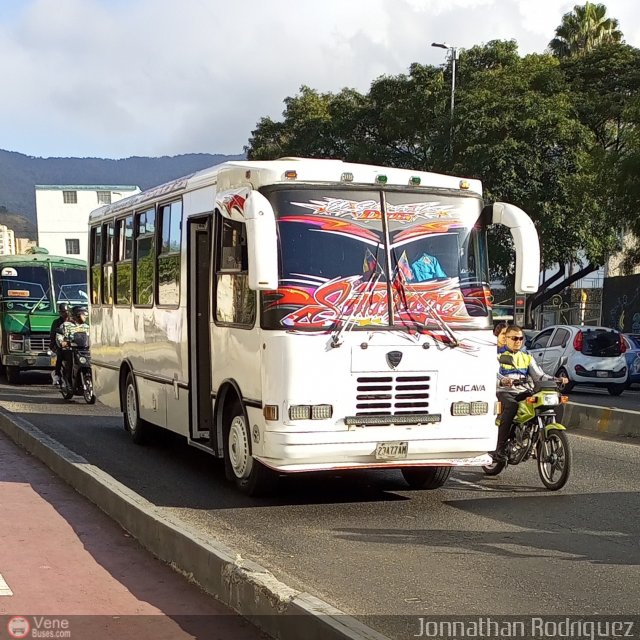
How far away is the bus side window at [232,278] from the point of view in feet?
30.3

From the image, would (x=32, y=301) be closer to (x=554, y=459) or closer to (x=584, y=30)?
(x=554, y=459)

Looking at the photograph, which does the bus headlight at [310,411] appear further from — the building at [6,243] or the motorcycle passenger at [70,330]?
the building at [6,243]

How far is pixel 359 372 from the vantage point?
29.0ft

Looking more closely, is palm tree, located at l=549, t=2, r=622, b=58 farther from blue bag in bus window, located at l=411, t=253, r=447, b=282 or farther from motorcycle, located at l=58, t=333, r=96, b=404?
blue bag in bus window, located at l=411, t=253, r=447, b=282

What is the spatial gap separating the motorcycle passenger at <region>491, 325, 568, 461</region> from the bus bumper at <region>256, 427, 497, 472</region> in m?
1.37

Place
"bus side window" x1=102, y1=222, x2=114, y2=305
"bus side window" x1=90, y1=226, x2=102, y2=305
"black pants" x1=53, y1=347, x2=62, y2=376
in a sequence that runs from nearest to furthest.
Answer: "bus side window" x1=102, y1=222, x2=114, y2=305 → "bus side window" x1=90, y1=226, x2=102, y2=305 → "black pants" x1=53, y1=347, x2=62, y2=376

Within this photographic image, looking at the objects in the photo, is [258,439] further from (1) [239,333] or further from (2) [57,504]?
(2) [57,504]

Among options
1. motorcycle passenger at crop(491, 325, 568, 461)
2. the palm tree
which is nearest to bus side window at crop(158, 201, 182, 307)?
motorcycle passenger at crop(491, 325, 568, 461)

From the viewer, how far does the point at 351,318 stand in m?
8.88

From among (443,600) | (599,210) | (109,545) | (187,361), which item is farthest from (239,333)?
(599,210)

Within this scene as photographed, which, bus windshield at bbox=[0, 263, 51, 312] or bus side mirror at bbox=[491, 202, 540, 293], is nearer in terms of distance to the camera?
bus side mirror at bbox=[491, 202, 540, 293]

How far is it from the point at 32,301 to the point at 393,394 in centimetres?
1683

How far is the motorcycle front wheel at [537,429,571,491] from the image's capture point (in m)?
9.80

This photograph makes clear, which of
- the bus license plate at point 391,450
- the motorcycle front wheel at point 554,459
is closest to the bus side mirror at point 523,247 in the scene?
the motorcycle front wheel at point 554,459
